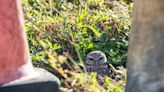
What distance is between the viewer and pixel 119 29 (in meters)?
2.99

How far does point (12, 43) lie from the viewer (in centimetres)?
183

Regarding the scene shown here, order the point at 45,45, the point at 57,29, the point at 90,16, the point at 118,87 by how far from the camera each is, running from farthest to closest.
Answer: the point at 90,16, the point at 57,29, the point at 45,45, the point at 118,87

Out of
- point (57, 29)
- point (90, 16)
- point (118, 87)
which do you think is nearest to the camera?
point (118, 87)

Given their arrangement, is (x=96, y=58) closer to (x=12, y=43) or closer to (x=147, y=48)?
(x=12, y=43)

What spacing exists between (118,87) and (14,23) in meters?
0.60

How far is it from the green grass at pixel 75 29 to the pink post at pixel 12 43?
20.6 inches

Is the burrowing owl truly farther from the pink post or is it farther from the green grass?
the pink post

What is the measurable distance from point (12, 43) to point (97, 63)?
787 millimetres

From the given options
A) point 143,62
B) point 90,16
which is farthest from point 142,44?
point 90,16

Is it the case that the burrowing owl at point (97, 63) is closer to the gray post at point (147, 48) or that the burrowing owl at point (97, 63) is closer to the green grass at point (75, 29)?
the green grass at point (75, 29)

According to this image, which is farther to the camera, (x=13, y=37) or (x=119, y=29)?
(x=119, y=29)

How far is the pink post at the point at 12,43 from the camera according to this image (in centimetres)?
180

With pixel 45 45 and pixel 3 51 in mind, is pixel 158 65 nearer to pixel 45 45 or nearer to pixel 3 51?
pixel 3 51

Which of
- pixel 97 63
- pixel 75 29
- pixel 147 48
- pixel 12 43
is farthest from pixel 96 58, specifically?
pixel 147 48
